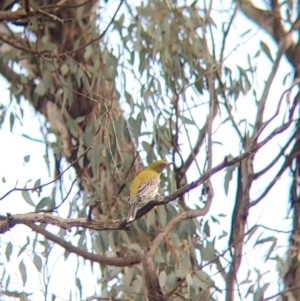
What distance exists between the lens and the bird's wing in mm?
3260

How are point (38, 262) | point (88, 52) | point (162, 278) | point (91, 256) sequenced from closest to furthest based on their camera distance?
point (162, 278), point (91, 256), point (38, 262), point (88, 52)

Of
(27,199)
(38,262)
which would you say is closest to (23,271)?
(38,262)

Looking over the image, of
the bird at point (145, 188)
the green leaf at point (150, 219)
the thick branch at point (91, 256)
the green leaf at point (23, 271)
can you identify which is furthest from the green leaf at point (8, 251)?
the bird at point (145, 188)

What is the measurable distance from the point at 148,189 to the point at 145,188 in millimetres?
12

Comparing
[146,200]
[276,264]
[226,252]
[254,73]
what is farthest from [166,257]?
[254,73]

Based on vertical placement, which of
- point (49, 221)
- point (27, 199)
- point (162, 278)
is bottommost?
point (49, 221)

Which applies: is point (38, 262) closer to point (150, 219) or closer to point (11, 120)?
point (150, 219)

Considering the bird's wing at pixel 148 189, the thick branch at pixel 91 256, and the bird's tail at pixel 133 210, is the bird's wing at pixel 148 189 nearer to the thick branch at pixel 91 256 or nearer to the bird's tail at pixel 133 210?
the bird's tail at pixel 133 210

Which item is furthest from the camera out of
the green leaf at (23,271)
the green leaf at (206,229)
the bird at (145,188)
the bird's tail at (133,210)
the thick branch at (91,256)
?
the green leaf at (206,229)

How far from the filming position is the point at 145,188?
3.34 m

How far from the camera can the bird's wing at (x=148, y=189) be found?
3260 mm

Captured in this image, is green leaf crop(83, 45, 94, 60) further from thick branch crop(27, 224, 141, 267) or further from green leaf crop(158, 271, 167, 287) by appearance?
green leaf crop(158, 271, 167, 287)

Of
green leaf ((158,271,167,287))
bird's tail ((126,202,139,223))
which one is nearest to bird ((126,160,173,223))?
bird's tail ((126,202,139,223))

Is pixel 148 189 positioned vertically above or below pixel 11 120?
below
